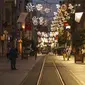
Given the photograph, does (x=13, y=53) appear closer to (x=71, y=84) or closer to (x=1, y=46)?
(x=71, y=84)

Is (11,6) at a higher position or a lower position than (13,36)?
higher

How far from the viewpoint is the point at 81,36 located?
7281cm

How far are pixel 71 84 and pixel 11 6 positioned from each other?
64.9 m

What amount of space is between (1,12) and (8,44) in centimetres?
971

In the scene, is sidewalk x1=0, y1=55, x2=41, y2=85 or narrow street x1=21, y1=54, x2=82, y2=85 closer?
narrow street x1=21, y1=54, x2=82, y2=85

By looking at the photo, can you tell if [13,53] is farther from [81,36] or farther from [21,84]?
[81,36]

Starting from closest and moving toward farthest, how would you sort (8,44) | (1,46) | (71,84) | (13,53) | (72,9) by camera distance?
1. (71,84)
2. (13,53)
3. (1,46)
4. (8,44)
5. (72,9)

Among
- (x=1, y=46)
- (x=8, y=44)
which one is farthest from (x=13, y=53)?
(x=8, y=44)

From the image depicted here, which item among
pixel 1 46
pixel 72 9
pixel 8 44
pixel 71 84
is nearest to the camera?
pixel 71 84

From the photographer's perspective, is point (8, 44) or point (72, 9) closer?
point (8, 44)

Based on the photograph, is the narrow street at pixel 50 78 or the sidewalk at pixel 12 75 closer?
the narrow street at pixel 50 78

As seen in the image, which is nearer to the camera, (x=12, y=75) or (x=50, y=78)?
(x=50, y=78)

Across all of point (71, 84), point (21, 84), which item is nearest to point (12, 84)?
point (21, 84)

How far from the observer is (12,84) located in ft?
68.7
